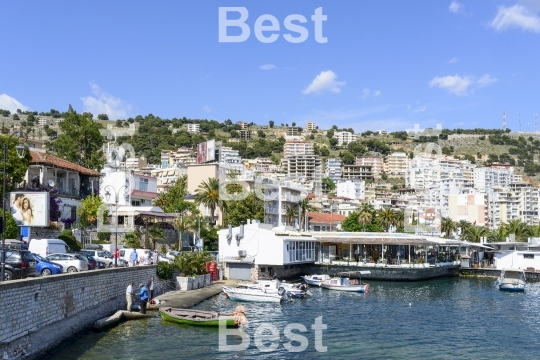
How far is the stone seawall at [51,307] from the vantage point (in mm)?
22922

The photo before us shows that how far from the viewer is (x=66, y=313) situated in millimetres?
29766

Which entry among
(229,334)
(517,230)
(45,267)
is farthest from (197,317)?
(517,230)

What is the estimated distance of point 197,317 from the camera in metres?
36.8

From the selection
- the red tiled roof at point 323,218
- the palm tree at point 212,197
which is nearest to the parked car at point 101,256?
the palm tree at point 212,197

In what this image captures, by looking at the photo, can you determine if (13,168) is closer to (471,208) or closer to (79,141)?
(79,141)

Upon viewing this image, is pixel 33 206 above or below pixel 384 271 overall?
above

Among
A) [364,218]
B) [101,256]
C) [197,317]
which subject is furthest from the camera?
[364,218]

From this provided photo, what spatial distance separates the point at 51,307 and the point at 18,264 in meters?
4.64

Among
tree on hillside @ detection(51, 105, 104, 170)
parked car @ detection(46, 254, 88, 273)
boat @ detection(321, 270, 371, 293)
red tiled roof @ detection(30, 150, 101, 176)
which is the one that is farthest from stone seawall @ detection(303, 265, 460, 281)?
parked car @ detection(46, 254, 88, 273)

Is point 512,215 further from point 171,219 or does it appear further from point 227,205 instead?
point 171,219

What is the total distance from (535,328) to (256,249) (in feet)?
110

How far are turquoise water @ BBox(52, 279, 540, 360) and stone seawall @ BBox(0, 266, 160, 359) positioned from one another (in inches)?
48.2

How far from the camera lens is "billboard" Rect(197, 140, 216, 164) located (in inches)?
4503

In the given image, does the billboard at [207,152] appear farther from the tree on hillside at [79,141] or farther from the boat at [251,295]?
the boat at [251,295]
